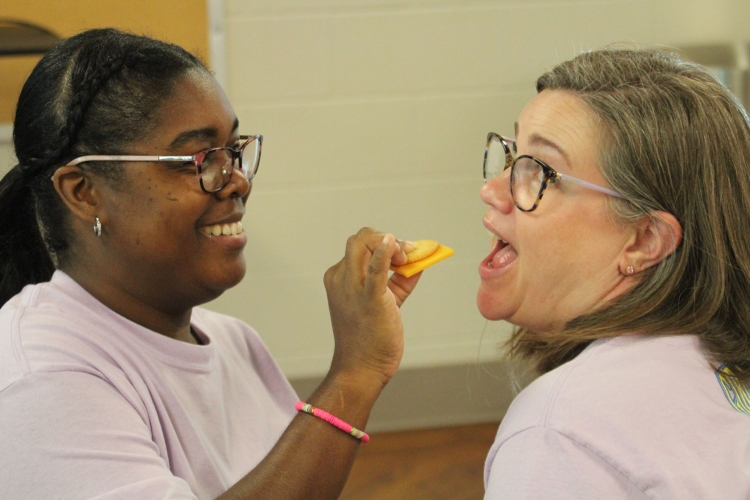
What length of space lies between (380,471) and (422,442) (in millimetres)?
254

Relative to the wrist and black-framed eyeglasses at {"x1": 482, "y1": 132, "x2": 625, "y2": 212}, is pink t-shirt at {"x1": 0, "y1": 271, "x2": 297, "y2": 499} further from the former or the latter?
black-framed eyeglasses at {"x1": 482, "y1": 132, "x2": 625, "y2": 212}

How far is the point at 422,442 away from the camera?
9.78ft

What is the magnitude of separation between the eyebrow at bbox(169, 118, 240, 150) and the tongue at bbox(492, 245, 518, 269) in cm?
52

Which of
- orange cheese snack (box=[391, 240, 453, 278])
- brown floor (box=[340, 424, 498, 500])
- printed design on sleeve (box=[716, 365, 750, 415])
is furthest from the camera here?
brown floor (box=[340, 424, 498, 500])

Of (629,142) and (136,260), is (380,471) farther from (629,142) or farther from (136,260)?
(629,142)

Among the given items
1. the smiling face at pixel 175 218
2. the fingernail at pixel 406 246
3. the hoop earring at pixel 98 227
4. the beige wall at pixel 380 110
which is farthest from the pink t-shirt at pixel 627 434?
the beige wall at pixel 380 110

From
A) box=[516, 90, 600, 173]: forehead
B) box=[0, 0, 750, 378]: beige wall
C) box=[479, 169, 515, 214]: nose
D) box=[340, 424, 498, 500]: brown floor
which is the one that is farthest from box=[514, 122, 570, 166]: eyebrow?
box=[340, 424, 498, 500]: brown floor

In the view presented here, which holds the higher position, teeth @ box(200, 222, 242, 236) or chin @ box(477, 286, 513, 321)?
teeth @ box(200, 222, 242, 236)

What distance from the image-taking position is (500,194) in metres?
1.31

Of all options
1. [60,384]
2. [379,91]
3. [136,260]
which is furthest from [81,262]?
[379,91]

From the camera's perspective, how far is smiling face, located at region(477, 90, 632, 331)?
1181 millimetres

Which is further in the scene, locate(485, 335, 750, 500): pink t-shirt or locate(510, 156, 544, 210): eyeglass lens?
locate(510, 156, 544, 210): eyeglass lens

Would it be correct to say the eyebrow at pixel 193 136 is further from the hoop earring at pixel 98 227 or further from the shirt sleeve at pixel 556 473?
the shirt sleeve at pixel 556 473

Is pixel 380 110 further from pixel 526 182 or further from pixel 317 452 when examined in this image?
pixel 317 452
